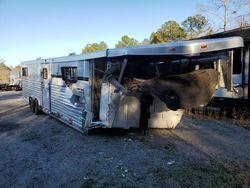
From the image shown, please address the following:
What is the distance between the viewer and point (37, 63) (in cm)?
1271

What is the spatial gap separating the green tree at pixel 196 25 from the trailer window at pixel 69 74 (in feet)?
81.8

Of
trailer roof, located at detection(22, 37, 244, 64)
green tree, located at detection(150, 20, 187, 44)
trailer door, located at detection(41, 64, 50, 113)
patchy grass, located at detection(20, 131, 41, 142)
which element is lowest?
patchy grass, located at detection(20, 131, 41, 142)

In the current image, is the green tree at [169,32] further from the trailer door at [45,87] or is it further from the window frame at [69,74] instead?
the window frame at [69,74]

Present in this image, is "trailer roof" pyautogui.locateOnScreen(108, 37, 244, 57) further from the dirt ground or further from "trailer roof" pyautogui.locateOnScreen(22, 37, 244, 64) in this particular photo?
the dirt ground

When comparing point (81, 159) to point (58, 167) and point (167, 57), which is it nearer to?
point (58, 167)

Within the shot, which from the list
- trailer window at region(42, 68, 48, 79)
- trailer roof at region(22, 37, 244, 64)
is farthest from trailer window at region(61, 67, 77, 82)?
trailer roof at region(22, 37, 244, 64)

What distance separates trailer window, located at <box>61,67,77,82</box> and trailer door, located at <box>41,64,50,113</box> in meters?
1.73

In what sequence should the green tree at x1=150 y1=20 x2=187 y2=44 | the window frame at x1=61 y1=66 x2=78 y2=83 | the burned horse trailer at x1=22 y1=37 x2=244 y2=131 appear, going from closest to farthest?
the burned horse trailer at x1=22 y1=37 x2=244 y2=131
the window frame at x1=61 y1=66 x2=78 y2=83
the green tree at x1=150 y1=20 x2=187 y2=44

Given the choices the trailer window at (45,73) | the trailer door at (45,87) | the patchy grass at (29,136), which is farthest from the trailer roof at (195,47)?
the trailer window at (45,73)

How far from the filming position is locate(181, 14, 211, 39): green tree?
32.9 m

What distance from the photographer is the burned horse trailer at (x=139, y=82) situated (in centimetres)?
604

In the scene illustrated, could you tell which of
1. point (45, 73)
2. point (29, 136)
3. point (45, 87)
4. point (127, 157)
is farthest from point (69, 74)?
point (127, 157)

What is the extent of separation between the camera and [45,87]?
1182 cm

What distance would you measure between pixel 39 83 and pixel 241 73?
7.35 meters
